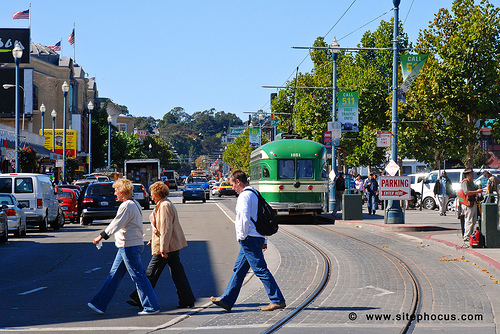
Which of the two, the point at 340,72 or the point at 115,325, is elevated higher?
the point at 340,72

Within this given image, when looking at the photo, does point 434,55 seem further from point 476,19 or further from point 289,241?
point 289,241

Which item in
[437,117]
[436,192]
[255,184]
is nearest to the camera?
[255,184]

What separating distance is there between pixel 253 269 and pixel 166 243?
1.25 meters

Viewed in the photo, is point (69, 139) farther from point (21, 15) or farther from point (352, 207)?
point (352, 207)

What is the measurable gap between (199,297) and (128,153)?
94712 millimetres

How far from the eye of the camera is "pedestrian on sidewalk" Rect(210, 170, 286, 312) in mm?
9289

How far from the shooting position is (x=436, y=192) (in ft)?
112

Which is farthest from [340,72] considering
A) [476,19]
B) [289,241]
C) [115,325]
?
[115,325]

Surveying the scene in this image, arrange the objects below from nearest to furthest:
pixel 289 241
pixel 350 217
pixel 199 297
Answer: pixel 199 297 → pixel 289 241 → pixel 350 217

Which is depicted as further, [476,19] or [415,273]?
[476,19]

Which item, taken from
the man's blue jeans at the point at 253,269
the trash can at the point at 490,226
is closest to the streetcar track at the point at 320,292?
the man's blue jeans at the point at 253,269

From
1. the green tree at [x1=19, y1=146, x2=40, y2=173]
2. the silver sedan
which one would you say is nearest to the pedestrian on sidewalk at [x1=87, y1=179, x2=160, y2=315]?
the silver sedan

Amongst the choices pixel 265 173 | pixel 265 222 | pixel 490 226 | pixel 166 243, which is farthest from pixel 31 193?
pixel 265 222

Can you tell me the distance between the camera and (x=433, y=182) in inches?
1575
